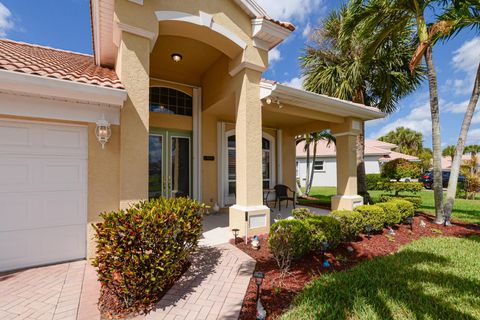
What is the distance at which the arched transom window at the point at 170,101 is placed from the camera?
27.0 ft

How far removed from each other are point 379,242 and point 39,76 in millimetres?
8135

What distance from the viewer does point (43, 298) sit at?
330 centimetres

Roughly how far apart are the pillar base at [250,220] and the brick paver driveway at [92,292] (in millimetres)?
1258

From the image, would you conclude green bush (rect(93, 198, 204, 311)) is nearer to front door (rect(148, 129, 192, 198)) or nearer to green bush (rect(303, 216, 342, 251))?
green bush (rect(303, 216, 342, 251))

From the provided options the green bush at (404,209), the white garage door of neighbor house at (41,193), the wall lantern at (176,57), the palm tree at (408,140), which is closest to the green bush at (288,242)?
the white garage door of neighbor house at (41,193)

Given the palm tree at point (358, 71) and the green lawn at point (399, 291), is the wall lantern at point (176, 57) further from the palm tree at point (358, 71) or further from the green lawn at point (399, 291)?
the green lawn at point (399, 291)

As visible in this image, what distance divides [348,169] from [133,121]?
7552mm

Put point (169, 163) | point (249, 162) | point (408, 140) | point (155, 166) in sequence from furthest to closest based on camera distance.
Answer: point (408, 140) < point (169, 163) < point (155, 166) < point (249, 162)

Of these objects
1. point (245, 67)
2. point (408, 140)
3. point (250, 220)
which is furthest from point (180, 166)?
point (408, 140)

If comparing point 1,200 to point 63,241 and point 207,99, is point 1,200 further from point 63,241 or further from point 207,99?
point 207,99

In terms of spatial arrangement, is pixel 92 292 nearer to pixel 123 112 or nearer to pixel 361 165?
pixel 123 112

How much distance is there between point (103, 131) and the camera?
444 cm

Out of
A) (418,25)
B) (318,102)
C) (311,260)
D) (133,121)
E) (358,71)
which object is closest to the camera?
(133,121)

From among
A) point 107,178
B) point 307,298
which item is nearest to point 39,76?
point 107,178
